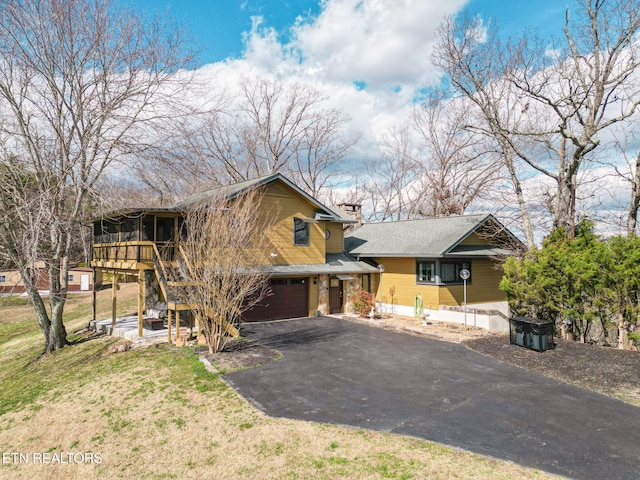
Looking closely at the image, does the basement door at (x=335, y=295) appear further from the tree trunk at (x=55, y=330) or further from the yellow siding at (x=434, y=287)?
the tree trunk at (x=55, y=330)

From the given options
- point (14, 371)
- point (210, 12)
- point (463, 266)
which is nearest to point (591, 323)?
point (463, 266)

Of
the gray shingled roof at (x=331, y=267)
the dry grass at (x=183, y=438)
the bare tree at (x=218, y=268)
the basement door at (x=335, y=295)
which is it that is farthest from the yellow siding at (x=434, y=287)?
the dry grass at (x=183, y=438)

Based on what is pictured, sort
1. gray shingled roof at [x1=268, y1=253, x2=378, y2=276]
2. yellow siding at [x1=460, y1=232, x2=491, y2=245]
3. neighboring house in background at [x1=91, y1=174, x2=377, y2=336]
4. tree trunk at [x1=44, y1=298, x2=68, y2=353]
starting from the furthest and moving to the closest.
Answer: yellow siding at [x1=460, y1=232, x2=491, y2=245], gray shingled roof at [x1=268, y1=253, x2=378, y2=276], neighboring house in background at [x1=91, y1=174, x2=377, y2=336], tree trunk at [x1=44, y1=298, x2=68, y2=353]

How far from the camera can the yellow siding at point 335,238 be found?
2284cm

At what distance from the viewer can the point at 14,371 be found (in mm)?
14508

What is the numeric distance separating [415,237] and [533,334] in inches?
377

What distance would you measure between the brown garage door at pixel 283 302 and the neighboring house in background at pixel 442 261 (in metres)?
4.57

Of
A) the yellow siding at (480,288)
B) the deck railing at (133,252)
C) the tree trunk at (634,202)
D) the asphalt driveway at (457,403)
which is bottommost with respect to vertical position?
the asphalt driveway at (457,403)

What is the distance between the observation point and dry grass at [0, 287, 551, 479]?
20.5 feet

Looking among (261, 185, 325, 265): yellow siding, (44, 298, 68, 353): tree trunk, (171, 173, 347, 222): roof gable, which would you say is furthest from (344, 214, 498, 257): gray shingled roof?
(44, 298, 68, 353): tree trunk

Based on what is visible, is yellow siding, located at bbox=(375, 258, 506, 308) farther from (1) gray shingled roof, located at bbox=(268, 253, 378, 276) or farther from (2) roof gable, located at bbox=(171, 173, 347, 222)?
(2) roof gable, located at bbox=(171, 173, 347, 222)

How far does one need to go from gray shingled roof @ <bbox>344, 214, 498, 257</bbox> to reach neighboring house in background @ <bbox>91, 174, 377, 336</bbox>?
1484mm

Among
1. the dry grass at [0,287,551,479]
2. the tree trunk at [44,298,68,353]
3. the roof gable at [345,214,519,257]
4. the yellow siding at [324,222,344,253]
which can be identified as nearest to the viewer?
the dry grass at [0,287,551,479]

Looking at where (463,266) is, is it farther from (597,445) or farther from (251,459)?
(251,459)
